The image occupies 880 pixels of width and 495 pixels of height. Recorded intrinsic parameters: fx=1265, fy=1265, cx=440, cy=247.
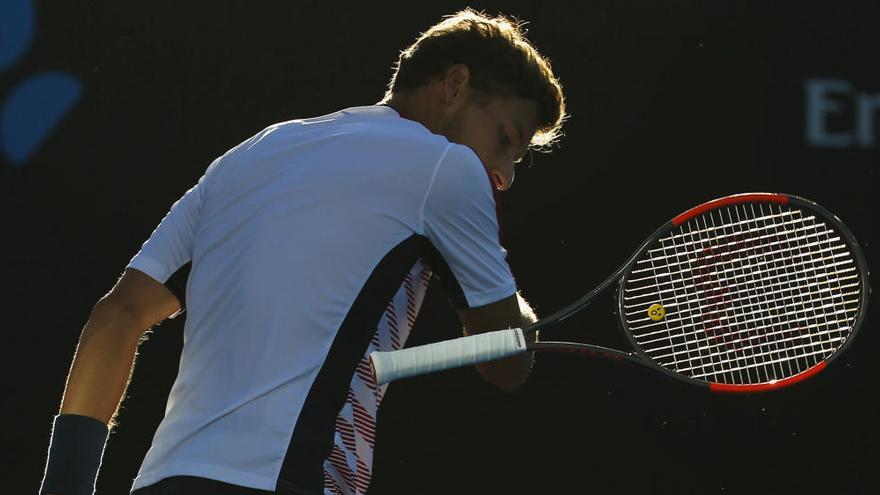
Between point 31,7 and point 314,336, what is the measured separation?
8.31 feet

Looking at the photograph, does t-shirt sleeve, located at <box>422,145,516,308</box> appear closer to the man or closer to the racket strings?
the man

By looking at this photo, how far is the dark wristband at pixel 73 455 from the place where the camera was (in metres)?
1.41

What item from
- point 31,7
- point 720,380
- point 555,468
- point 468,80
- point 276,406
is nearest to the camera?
point 276,406

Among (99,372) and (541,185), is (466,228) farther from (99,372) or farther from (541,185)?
(541,185)

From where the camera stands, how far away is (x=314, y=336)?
1389 millimetres

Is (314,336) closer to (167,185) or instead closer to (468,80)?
(468,80)

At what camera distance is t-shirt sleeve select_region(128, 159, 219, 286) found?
1.57 meters

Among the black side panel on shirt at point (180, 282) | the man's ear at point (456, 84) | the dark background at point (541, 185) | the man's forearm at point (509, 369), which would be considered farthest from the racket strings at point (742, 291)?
the black side panel on shirt at point (180, 282)

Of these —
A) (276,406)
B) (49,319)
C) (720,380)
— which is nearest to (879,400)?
(720,380)

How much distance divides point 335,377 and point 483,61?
579 mm

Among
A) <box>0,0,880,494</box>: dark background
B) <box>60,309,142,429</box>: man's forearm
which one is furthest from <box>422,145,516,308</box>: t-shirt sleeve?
<box>0,0,880,494</box>: dark background

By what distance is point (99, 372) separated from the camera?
1441mm

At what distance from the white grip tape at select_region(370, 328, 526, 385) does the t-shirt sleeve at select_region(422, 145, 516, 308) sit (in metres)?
0.10

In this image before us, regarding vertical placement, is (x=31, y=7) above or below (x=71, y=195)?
above
